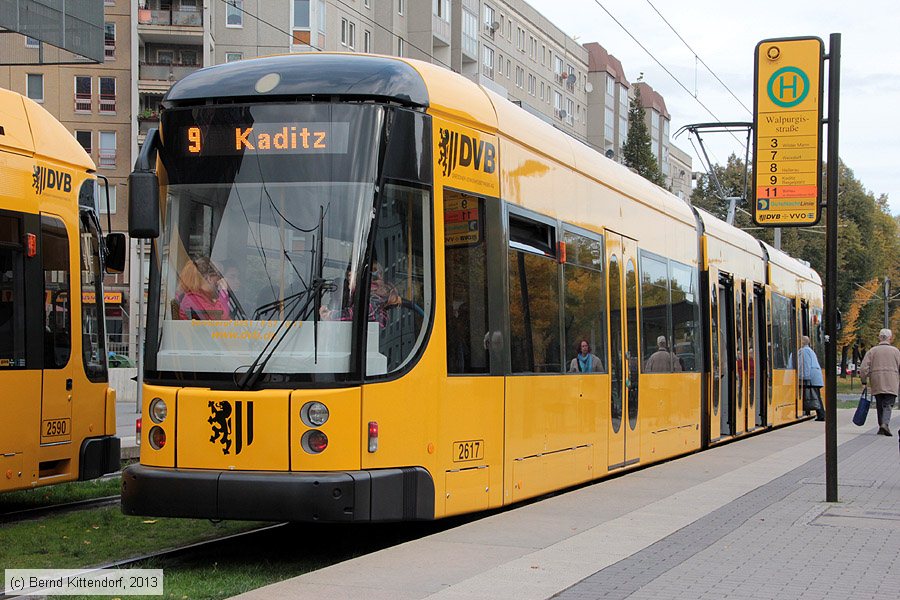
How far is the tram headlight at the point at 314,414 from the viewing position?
8430 millimetres

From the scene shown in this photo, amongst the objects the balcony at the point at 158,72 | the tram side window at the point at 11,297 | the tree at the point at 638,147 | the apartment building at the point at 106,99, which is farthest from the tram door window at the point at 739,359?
the tree at the point at 638,147

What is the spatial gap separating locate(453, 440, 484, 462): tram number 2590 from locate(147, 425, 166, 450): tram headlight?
2046 millimetres

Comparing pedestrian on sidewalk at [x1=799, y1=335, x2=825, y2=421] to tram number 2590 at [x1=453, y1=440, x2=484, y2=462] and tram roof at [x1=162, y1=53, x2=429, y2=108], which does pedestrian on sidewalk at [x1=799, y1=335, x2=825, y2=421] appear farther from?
tram roof at [x1=162, y1=53, x2=429, y2=108]

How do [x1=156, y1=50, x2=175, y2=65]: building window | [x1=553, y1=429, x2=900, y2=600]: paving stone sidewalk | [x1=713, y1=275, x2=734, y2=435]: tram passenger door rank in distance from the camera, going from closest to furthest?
1. [x1=553, y1=429, x2=900, y2=600]: paving stone sidewalk
2. [x1=713, y1=275, x2=734, y2=435]: tram passenger door
3. [x1=156, y1=50, x2=175, y2=65]: building window

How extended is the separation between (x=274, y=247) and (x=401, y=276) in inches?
35.2

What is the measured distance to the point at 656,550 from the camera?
8.52 m

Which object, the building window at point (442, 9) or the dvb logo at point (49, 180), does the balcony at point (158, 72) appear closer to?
the building window at point (442, 9)

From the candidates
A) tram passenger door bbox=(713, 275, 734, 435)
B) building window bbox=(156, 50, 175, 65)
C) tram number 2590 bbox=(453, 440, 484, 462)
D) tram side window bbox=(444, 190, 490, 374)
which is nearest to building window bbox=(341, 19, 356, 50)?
building window bbox=(156, 50, 175, 65)

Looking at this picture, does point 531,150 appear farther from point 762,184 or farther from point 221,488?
point 221,488

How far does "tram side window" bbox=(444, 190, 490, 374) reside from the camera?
30.5ft

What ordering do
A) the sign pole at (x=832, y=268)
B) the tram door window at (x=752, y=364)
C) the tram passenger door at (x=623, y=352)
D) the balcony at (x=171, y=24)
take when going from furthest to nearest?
the balcony at (x=171, y=24), the tram door window at (x=752, y=364), the tram passenger door at (x=623, y=352), the sign pole at (x=832, y=268)

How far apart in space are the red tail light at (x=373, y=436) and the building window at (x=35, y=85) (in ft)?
162

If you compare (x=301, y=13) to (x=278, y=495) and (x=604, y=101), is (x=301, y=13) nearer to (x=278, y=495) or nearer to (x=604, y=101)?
(x=604, y=101)

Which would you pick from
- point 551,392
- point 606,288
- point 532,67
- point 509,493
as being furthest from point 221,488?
point 532,67
